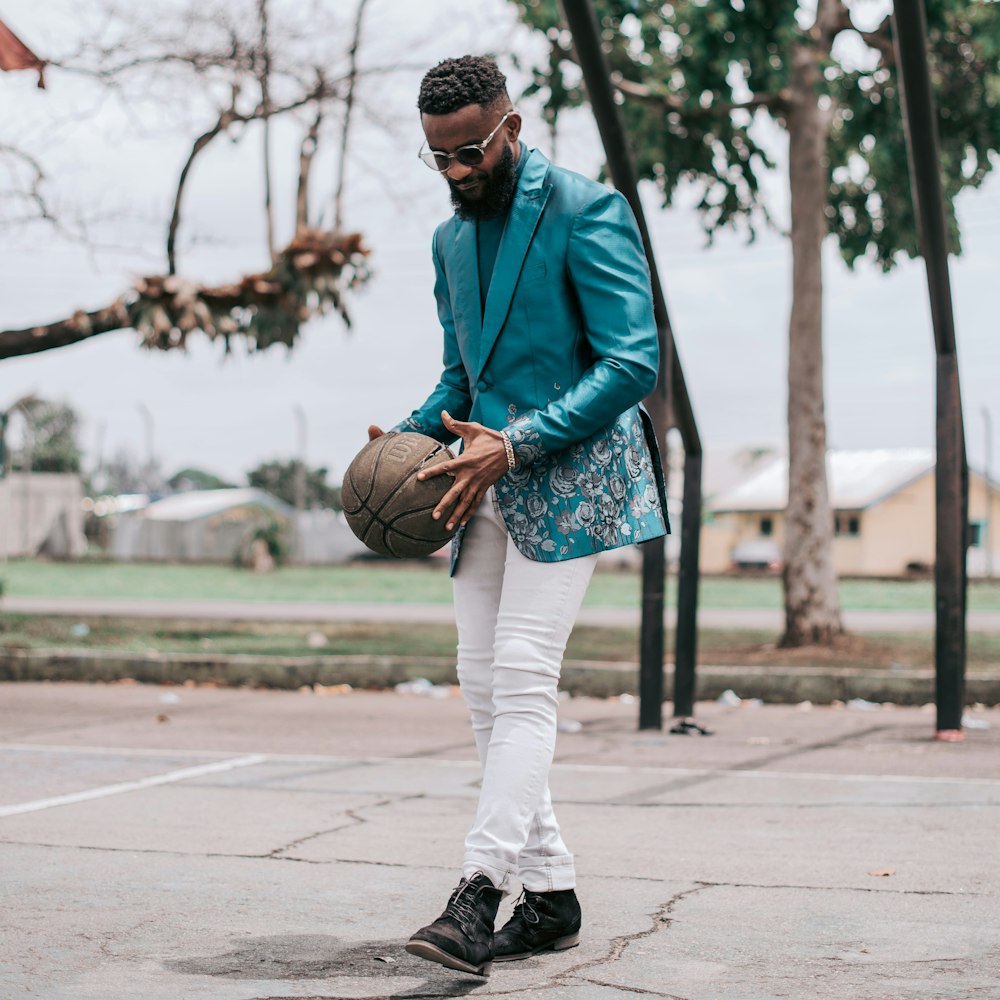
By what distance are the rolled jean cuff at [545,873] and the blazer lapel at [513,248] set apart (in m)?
1.14

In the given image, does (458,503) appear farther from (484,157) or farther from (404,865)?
(404,865)

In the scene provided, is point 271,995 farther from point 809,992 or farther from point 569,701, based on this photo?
point 569,701

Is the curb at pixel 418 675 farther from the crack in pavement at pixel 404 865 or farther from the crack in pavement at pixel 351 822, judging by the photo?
the crack in pavement at pixel 404 865

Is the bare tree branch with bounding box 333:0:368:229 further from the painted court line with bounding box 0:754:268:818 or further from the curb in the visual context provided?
the painted court line with bounding box 0:754:268:818

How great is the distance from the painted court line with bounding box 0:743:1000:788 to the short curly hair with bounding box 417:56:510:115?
3929 mm

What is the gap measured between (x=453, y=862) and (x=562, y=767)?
2.43 m

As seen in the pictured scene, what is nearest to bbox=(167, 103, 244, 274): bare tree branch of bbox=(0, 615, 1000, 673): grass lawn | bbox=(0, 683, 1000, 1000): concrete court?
bbox=(0, 615, 1000, 673): grass lawn

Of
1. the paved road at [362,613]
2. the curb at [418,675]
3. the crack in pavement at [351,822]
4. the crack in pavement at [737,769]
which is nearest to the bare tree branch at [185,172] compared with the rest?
the paved road at [362,613]

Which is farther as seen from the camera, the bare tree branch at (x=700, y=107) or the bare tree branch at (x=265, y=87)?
the bare tree branch at (x=265, y=87)

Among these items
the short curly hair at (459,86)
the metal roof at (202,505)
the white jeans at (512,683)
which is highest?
the metal roof at (202,505)

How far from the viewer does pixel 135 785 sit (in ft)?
20.1

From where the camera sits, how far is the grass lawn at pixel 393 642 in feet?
43.5

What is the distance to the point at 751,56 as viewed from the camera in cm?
1384

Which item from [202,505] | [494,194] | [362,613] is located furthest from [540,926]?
[202,505]
